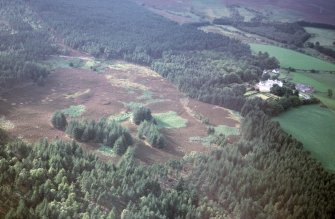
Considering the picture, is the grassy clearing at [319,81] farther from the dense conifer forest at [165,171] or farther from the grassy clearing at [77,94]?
the grassy clearing at [77,94]

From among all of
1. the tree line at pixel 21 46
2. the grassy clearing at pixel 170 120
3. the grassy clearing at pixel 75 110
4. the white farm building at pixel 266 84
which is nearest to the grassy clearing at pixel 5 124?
the grassy clearing at pixel 75 110

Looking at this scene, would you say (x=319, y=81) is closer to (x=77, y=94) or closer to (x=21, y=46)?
(x=77, y=94)

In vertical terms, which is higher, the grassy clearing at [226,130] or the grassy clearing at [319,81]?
the grassy clearing at [319,81]

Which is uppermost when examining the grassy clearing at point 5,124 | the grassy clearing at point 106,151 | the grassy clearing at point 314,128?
the grassy clearing at point 314,128

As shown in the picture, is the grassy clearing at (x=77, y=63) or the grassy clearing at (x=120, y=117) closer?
the grassy clearing at (x=120, y=117)

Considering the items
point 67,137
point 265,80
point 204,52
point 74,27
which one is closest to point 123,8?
point 74,27

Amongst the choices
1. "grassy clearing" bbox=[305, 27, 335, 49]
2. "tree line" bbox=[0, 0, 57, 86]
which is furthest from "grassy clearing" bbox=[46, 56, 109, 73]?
"grassy clearing" bbox=[305, 27, 335, 49]
